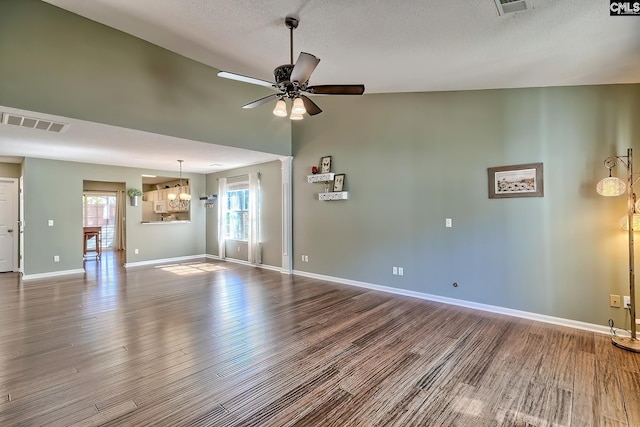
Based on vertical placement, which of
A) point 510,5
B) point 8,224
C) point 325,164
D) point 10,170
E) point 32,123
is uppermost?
point 510,5

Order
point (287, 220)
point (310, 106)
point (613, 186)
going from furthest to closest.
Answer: point (287, 220), point (310, 106), point (613, 186)

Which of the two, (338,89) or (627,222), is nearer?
(338,89)

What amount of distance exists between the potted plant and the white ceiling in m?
3.10

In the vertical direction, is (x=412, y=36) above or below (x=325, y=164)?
above

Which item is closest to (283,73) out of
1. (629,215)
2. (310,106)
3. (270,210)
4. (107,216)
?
(310,106)

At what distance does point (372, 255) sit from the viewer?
4891mm

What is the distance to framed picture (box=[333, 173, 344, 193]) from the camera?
524cm

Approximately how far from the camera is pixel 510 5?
6.84 ft

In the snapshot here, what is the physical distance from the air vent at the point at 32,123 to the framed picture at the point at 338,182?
3876 mm

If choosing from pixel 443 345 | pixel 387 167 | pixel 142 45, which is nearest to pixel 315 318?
pixel 443 345

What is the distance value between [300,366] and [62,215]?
6501 mm

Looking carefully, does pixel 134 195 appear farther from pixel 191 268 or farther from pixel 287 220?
pixel 287 220

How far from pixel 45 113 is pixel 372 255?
463 cm

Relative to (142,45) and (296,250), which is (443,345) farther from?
(142,45)
